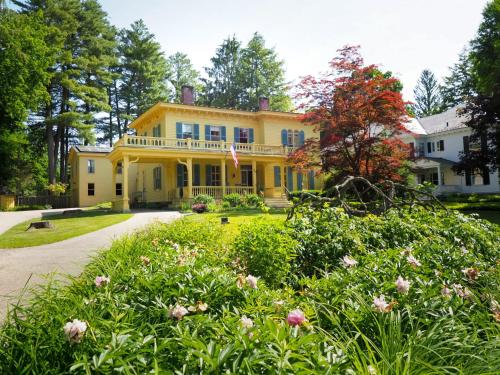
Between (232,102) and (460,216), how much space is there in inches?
1734

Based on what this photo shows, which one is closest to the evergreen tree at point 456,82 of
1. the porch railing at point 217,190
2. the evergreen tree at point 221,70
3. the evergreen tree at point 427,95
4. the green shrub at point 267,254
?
the evergreen tree at point 427,95

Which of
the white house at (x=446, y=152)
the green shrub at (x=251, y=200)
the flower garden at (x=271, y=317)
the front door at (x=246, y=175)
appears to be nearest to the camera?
the flower garden at (x=271, y=317)

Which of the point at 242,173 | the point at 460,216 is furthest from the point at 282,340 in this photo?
the point at 242,173

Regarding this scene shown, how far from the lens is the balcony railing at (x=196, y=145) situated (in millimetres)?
22359

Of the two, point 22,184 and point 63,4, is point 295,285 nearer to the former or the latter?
point 63,4

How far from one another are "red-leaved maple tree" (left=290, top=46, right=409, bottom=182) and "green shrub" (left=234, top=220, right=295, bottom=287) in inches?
507

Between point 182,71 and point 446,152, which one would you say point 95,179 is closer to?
point 182,71

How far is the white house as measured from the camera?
31078mm

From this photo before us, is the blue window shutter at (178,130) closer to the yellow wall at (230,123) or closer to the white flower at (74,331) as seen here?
the yellow wall at (230,123)

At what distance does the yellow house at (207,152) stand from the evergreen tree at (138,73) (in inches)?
560

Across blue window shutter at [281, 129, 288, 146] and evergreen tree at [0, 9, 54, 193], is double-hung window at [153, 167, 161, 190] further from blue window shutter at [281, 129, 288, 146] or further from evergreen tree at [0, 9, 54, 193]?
evergreen tree at [0, 9, 54, 193]

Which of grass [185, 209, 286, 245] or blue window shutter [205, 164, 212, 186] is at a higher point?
blue window shutter [205, 164, 212, 186]

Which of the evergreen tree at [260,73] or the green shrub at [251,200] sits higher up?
the evergreen tree at [260,73]

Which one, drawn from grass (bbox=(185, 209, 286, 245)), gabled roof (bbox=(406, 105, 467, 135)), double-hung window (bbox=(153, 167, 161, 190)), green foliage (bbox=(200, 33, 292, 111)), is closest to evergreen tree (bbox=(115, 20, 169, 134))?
green foliage (bbox=(200, 33, 292, 111))
